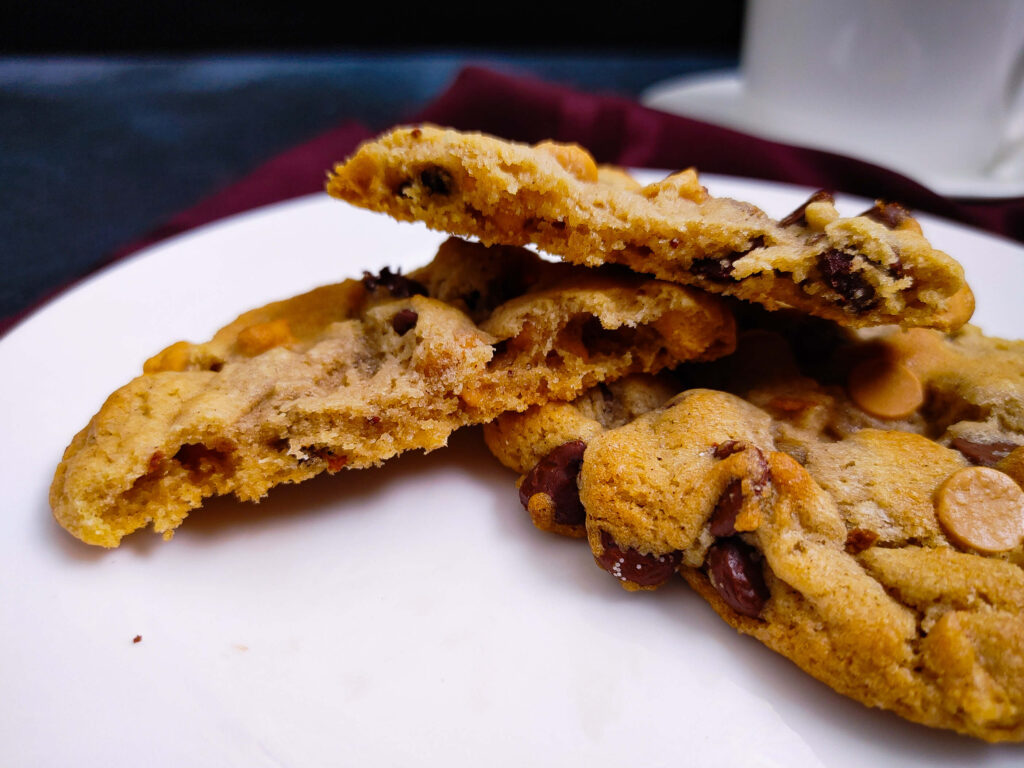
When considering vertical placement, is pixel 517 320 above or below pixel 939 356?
above

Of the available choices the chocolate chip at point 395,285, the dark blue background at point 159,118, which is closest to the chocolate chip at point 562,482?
the chocolate chip at point 395,285

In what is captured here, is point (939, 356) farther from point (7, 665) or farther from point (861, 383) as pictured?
point (7, 665)

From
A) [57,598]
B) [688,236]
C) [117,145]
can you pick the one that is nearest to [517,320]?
[688,236]

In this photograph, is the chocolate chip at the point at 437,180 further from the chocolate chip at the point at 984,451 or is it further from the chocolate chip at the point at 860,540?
the chocolate chip at the point at 984,451

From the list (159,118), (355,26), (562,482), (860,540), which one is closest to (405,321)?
(562,482)

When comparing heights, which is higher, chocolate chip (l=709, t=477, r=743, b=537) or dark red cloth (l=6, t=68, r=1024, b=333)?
chocolate chip (l=709, t=477, r=743, b=537)

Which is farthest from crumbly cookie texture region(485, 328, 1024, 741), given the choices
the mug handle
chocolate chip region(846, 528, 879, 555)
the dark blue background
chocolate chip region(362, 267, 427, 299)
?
the dark blue background

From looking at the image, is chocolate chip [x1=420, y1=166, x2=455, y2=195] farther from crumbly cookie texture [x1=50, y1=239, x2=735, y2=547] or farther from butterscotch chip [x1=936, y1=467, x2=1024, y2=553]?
butterscotch chip [x1=936, y1=467, x2=1024, y2=553]

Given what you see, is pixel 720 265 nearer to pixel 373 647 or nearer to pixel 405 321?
pixel 405 321
